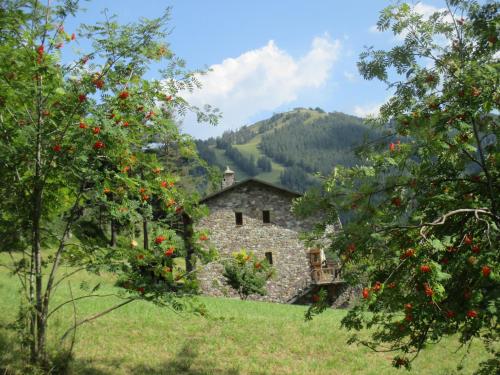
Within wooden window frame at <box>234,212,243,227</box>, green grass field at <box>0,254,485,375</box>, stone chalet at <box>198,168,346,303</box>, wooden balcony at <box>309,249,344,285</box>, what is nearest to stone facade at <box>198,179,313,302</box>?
stone chalet at <box>198,168,346,303</box>

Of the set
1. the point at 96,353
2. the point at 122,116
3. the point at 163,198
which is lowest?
the point at 96,353

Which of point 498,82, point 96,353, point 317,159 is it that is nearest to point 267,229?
point 96,353

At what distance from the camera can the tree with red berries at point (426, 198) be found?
13.1ft

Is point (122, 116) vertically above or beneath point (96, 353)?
above

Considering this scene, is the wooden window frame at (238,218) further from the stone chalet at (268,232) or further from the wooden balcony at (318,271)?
the wooden balcony at (318,271)

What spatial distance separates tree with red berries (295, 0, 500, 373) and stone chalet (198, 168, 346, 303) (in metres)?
17.7

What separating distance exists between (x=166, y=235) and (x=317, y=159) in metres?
195

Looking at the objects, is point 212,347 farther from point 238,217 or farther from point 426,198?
point 238,217

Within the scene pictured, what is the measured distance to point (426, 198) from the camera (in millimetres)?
4539

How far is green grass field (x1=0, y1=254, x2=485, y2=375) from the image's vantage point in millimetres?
8320

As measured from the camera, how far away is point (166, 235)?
540 centimetres

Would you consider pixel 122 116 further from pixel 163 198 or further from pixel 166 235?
pixel 166 235

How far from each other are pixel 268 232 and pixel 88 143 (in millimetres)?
19433

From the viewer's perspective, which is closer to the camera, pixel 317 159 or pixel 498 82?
pixel 498 82
